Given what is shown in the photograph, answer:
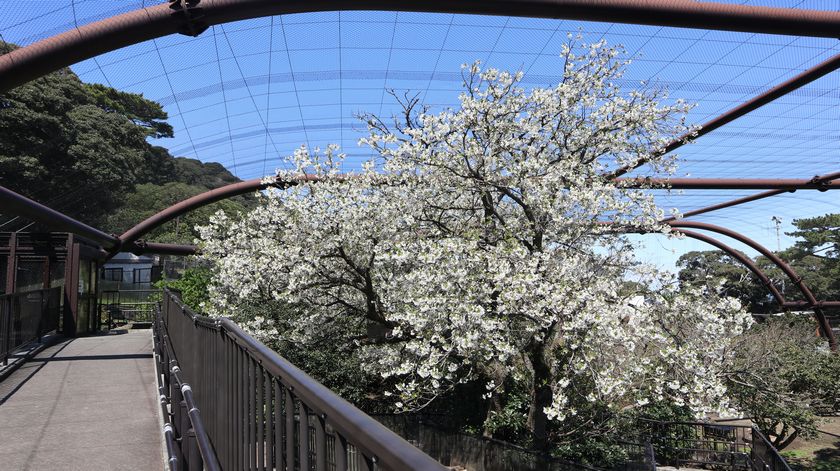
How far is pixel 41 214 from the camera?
50.5 ft

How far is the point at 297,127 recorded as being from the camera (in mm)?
26438

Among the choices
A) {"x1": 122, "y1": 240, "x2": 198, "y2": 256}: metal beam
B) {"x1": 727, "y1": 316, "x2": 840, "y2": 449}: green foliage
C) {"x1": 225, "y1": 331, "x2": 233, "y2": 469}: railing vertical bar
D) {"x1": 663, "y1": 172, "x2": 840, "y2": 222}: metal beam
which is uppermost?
{"x1": 663, "y1": 172, "x2": 840, "y2": 222}: metal beam

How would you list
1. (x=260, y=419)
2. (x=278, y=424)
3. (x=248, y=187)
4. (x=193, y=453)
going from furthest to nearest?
(x=248, y=187) → (x=193, y=453) → (x=260, y=419) → (x=278, y=424)

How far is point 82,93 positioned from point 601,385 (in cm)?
4108

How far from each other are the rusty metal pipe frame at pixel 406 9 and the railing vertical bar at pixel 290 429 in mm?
6551

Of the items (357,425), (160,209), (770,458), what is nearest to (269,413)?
(357,425)

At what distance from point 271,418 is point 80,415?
640cm

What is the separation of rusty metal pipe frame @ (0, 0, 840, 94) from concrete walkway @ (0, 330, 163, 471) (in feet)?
13.6

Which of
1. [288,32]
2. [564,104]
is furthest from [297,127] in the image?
[564,104]

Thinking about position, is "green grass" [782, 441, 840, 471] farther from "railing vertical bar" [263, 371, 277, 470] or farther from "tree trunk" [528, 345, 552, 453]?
"railing vertical bar" [263, 371, 277, 470]

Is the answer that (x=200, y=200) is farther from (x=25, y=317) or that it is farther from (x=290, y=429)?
(x=290, y=429)

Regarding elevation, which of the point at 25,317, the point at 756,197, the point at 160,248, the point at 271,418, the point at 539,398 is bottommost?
the point at 539,398

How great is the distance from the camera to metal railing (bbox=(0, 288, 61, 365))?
407 inches

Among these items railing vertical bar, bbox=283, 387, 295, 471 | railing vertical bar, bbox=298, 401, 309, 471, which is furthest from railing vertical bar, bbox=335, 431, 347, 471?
railing vertical bar, bbox=283, 387, 295, 471
